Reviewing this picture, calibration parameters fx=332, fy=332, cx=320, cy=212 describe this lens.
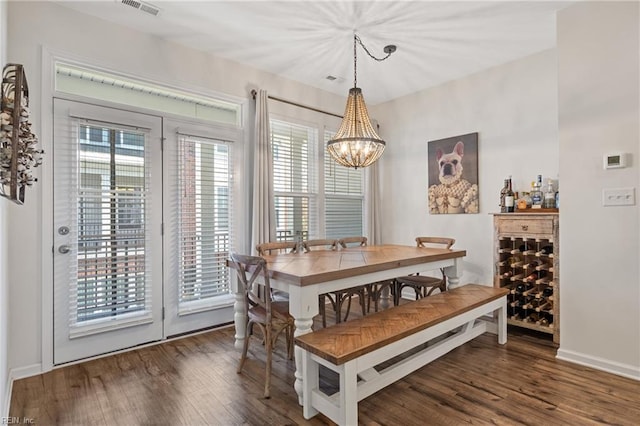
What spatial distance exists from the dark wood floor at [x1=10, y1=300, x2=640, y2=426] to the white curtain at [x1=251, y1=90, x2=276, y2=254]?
136 cm

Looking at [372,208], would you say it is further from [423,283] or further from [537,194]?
[537,194]

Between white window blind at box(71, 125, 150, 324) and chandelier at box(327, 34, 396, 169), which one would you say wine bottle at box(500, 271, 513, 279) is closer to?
chandelier at box(327, 34, 396, 169)

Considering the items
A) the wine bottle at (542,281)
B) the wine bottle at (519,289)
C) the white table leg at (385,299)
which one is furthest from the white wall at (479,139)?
the white table leg at (385,299)

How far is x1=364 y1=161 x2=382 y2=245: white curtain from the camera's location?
16.8 ft

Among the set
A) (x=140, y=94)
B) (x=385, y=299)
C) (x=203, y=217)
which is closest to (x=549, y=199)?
(x=385, y=299)

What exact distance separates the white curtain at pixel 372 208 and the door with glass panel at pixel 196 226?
222cm

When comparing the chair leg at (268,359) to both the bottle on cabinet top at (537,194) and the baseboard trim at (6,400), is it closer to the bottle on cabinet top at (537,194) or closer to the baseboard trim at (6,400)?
the baseboard trim at (6,400)

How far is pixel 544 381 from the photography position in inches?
96.4

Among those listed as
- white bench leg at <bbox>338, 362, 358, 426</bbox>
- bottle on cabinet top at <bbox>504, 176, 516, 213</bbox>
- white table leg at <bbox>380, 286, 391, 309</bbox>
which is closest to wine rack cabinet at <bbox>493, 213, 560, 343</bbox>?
bottle on cabinet top at <bbox>504, 176, 516, 213</bbox>

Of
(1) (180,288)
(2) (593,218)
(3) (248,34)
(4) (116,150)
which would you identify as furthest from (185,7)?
(2) (593,218)

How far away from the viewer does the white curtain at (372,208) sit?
5.12m

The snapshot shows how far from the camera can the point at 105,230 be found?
2984 millimetres

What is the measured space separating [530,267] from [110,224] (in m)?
4.15

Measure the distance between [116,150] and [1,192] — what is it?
142 centimetres
